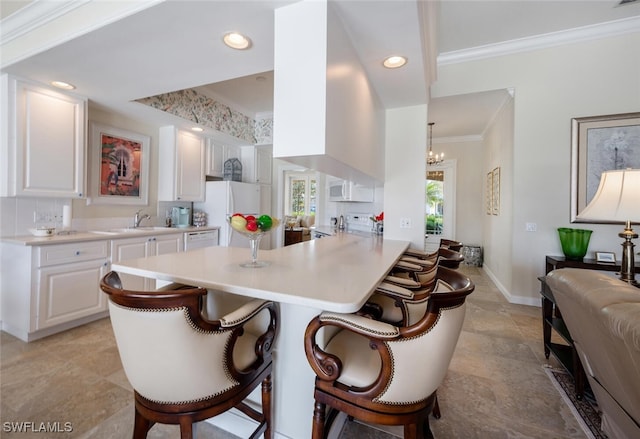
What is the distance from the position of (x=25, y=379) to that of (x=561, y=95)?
5571 millimetres

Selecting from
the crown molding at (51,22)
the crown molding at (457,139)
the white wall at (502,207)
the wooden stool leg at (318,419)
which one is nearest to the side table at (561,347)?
the white wall at (502,207)

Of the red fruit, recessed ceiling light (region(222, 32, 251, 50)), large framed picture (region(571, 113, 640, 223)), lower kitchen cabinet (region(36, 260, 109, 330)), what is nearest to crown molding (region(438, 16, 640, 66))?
large framed picture (region(571, 113, 640, 223))

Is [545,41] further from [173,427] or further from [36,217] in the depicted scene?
[36,217]

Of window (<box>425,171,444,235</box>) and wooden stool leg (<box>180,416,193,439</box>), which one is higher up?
window (<box>425,171,444,235</box>)

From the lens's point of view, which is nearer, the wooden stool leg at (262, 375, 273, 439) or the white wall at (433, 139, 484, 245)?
the wooden stool leg at (262, 375, 273, 439)

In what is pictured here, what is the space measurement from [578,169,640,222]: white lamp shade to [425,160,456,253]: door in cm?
419

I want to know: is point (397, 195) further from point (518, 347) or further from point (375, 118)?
point (518, 347)

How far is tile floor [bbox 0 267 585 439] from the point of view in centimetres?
143

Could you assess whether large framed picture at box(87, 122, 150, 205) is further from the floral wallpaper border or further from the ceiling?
the floral wallpaper border

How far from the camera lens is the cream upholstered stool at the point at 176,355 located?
0.82m

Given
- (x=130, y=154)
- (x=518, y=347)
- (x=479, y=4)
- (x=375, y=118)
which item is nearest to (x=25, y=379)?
(x=130, y=154)

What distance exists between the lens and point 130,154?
345 centimetres

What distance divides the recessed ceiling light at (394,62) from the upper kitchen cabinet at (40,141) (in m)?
3.04

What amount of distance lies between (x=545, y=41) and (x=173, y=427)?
16.2 feet
